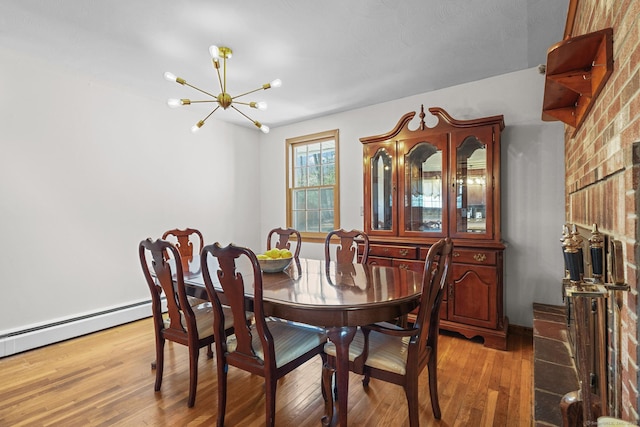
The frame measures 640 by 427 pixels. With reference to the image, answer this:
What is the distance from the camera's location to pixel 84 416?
74.2 inches

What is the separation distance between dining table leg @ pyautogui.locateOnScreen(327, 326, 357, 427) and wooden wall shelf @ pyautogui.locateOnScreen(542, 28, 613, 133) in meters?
1.48

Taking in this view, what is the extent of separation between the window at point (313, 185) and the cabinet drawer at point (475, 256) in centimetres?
173

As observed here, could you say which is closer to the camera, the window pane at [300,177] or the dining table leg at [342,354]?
the dining table leg at [342,354]

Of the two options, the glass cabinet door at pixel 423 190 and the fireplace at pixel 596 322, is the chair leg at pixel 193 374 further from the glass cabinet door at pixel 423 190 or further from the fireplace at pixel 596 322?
the glass cabinet door at pixel 423 190

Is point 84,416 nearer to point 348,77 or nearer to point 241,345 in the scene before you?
point 241,345

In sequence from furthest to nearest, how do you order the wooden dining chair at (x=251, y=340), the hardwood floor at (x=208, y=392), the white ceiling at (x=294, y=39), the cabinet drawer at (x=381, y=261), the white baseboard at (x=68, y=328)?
the cabinet drawer at (x=381, y=261) < the white baseboard at (x=68, y=328) < the white ceiling at (x=294, y=39) < the hardwood floor at (x=208, y=392) < the wooden dining chair at (x=251, y=340)

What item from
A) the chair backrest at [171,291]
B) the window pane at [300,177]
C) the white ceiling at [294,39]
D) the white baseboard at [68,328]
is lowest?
the white baseboard at [68,328]

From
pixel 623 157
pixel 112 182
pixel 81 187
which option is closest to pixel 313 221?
pixel 112 182

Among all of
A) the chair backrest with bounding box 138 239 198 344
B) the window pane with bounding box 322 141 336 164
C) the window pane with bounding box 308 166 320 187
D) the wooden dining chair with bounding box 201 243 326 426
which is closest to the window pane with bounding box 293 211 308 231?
the window pane with bounding box 308 166 320 187

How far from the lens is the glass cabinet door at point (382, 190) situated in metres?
3.37

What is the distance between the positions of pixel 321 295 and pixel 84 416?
164cm

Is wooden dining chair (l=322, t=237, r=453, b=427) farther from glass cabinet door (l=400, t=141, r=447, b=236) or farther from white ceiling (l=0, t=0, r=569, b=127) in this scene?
white ceiling (l=0, t=0, r=569, b=127)

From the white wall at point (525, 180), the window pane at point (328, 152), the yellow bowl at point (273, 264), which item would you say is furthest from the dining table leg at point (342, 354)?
the window pane at point (328, 152)

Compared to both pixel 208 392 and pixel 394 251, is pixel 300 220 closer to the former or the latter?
pixel 394 251
